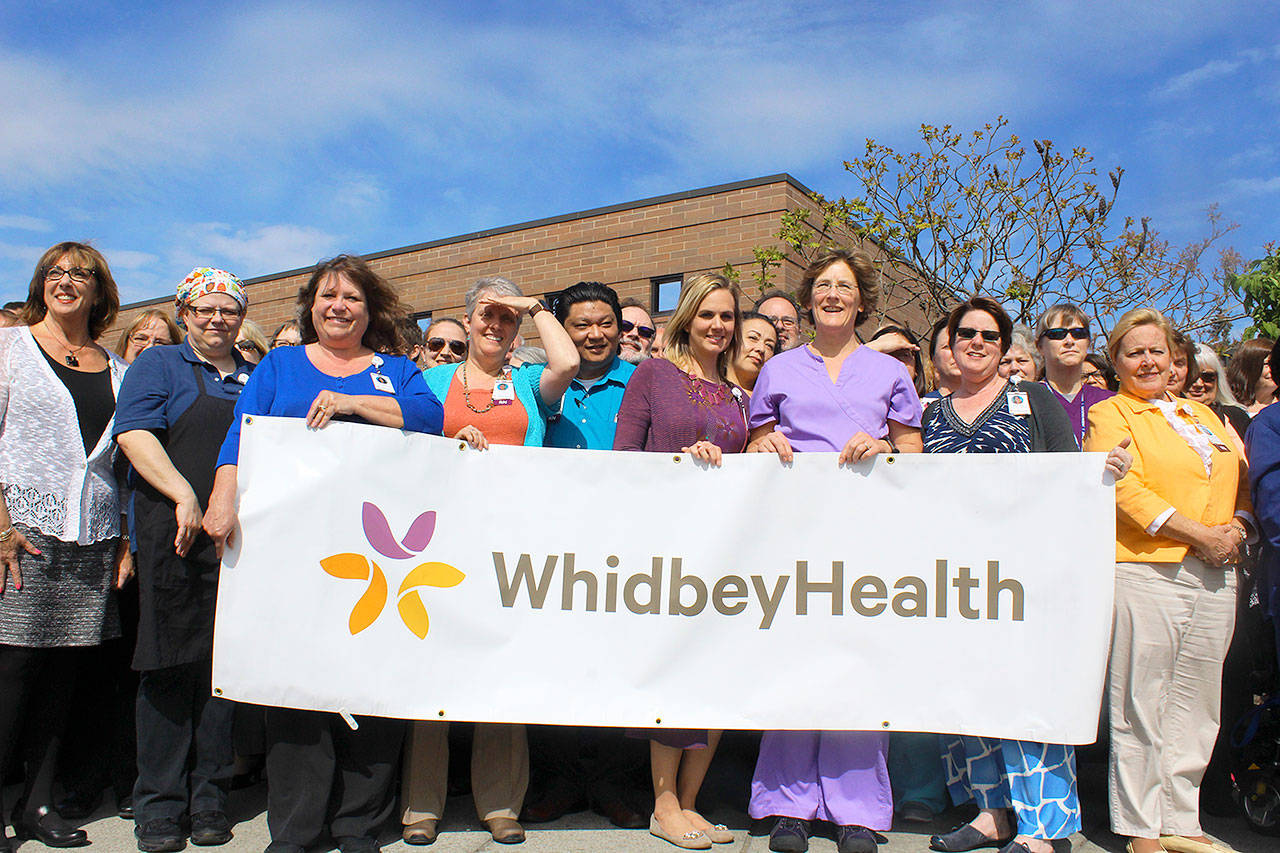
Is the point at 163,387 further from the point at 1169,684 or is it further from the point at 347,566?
the point at 1169,684

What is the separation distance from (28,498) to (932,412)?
3.46 metres

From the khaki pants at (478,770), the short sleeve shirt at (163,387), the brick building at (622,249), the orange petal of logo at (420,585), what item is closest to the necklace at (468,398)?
the orange petal of logo at (420,585)

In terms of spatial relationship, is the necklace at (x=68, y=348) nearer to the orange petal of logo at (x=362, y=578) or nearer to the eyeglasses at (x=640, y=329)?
the orange petal of logo at (x=362, y=578)

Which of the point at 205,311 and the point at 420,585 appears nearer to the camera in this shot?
the point at 420,585

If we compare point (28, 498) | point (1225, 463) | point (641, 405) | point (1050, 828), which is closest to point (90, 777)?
point (28, 498)

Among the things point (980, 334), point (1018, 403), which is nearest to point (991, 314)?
point (980, 334)

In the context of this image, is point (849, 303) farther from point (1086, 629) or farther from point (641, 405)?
point (1086, 629)

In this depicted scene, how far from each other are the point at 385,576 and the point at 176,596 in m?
0.79

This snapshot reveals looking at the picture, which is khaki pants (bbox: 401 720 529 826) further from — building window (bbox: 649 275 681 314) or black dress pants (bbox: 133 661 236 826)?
building window (bbox: 649 275 681 314)

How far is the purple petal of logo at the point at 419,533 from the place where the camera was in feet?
10.8

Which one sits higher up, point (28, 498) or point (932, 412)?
point (932, 412)

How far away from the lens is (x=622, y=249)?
18.8 meters

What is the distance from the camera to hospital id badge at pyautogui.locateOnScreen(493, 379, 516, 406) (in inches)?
144

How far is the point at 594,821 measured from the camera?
3568mm
